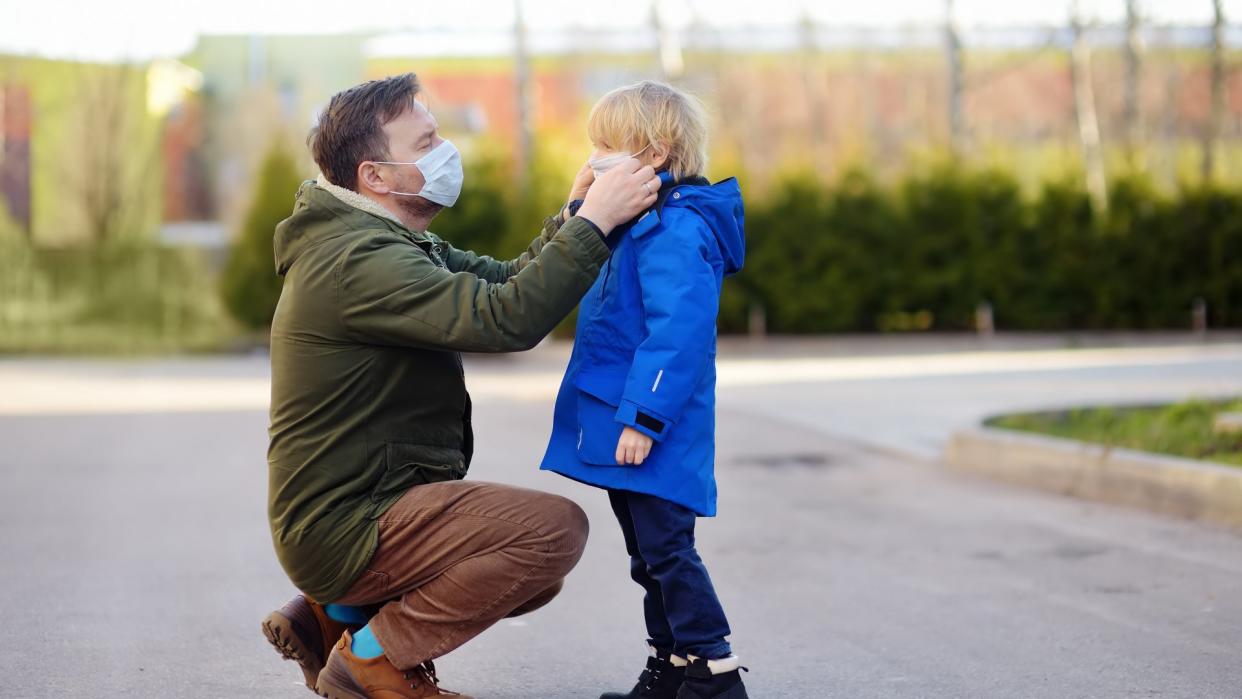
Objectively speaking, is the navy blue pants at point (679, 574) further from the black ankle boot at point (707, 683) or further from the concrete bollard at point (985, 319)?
the concrete bollard at point (985, 319)

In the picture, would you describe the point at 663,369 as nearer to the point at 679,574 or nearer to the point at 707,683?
the point at 679,574

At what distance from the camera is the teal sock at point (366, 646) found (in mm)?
4039

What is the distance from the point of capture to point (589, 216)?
3949 mm

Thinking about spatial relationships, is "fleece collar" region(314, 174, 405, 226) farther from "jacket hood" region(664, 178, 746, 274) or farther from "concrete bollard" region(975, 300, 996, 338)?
"concrete bollard" region(975, 300, 996, 338)

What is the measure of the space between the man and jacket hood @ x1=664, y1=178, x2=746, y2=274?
12 centimetres

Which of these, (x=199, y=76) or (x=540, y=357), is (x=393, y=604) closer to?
(x=540, y=357)

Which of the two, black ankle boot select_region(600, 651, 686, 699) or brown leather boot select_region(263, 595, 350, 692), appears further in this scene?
black ankle boot select_region(600, 651, 686, 699)

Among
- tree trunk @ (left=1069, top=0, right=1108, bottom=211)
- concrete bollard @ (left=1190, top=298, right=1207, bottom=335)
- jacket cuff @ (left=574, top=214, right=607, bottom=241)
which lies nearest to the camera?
jacket cuff @ (left=574, top=214, right=607, bottom=241)

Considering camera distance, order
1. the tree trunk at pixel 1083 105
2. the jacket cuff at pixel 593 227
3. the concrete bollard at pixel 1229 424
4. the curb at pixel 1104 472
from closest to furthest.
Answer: the jacket cuff at pixel 593 227 → the curb at pixel 1104 472 → the concrete bollard at pixel 1229 424 → the tree trunk at pixel 1083 105

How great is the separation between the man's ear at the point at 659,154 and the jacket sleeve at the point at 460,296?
1.30 ft

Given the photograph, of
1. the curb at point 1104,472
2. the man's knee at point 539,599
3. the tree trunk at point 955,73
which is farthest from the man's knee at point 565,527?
the tree trunk at point 955,73

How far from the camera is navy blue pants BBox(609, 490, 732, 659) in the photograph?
4.12 m

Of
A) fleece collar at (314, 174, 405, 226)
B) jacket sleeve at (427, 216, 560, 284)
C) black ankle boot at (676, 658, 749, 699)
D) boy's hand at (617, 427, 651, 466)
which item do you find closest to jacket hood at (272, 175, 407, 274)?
fleece collar at (314, 174, 405, 226)

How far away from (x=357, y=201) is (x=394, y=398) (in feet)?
1.76
